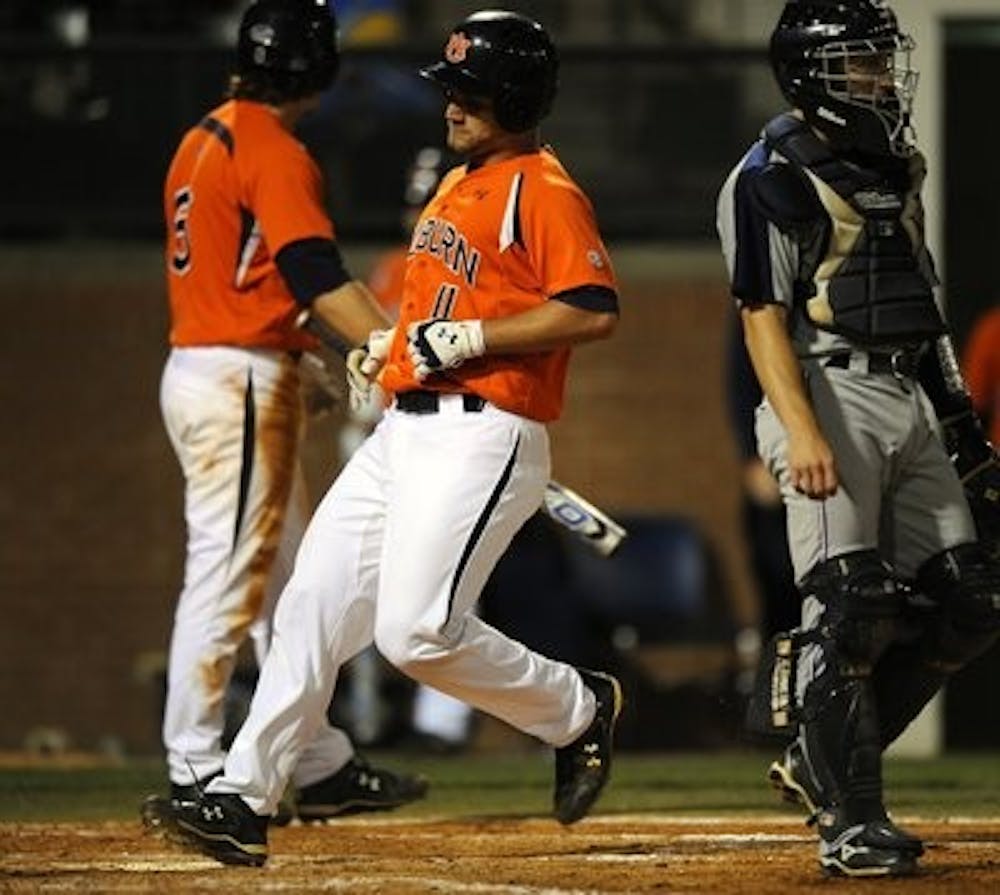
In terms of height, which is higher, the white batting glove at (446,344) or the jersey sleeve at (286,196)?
the jersey sleeve at (286,196)

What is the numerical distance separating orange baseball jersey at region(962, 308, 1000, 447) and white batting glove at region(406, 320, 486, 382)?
5.49 meters

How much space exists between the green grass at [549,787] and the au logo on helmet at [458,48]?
248cm

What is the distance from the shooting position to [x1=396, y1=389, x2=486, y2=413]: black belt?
275 inches

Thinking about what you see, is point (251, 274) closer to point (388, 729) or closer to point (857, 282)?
point (857, 282)

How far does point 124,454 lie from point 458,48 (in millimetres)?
6313

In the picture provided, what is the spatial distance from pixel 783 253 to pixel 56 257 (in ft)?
23.0

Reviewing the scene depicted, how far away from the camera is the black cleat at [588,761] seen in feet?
24.5

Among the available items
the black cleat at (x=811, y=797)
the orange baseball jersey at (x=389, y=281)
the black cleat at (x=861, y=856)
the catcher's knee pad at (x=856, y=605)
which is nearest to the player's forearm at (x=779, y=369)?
the catcher's knee pad at (x=856, y=605)

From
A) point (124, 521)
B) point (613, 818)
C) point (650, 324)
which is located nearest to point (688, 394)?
point (650, 324)

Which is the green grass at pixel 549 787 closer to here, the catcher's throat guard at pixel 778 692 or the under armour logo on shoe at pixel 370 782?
the under armour logo on shoe at pixel 370 782

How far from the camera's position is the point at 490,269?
705cm

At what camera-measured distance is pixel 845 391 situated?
6855mm

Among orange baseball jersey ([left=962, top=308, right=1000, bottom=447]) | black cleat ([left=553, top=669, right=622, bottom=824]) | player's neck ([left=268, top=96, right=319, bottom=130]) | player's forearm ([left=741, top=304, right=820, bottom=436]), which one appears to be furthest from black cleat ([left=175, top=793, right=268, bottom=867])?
orange baseball jersey ([left=962, top=308, right=1000, bottom=447])

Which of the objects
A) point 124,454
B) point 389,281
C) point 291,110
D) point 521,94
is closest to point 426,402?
point 521,94
